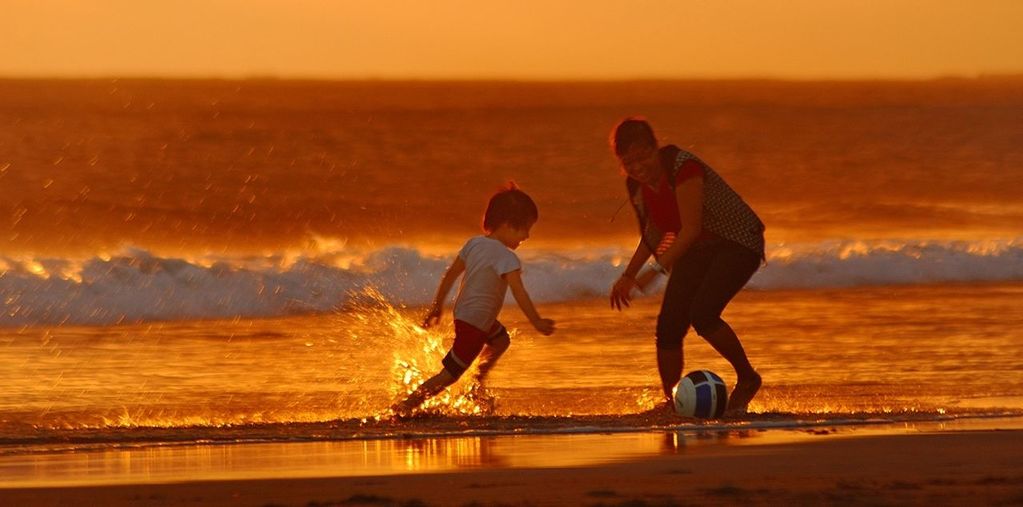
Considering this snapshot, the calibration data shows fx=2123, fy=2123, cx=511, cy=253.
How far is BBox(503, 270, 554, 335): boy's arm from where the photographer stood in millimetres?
10555

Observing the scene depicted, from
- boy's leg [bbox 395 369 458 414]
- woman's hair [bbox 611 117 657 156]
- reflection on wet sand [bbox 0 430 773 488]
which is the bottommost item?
reflection on wet sand [bbox 0 430 773 488]

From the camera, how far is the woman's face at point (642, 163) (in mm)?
10734

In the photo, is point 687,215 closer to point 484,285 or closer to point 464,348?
point 484,285

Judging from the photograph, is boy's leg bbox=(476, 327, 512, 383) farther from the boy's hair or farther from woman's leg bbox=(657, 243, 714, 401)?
woman's leg bbox=(657, 243, 714, 401)

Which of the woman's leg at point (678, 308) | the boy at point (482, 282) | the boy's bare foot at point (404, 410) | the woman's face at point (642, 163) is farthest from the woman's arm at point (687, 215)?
the boy's bare foot at point (404, 410)

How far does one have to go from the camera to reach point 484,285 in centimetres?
1096

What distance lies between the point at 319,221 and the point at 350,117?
934 inches

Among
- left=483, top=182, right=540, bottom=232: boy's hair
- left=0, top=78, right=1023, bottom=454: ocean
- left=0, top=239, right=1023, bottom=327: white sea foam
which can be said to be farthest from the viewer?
left=0, top=239, right=1023, bottom=327: white sea foam

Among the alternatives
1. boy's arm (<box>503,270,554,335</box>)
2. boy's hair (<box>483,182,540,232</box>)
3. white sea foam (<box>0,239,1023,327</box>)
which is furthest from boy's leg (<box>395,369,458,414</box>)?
white sea foam (<box>0,239,1023,327</box>)

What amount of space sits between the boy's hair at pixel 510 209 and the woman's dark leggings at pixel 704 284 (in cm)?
83

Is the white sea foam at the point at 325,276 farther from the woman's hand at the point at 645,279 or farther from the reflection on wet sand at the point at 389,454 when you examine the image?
the reflection on wet sand at the point at 389,454

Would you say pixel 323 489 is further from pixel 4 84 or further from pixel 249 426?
pixel 4 84

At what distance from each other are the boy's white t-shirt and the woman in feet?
1.98

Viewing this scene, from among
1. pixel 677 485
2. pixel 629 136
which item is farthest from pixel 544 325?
pixel 677 485
